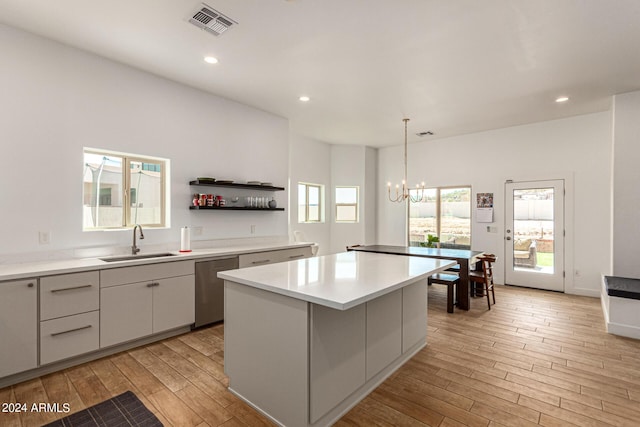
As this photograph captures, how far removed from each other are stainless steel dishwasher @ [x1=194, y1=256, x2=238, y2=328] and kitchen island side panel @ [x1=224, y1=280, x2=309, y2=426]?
4.41 ft

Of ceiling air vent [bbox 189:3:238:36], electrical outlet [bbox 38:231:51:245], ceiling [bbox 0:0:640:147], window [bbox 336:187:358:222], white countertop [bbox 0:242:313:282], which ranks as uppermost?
ceiling [bbox 0:0:640:147]

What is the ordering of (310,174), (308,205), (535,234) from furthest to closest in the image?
(308,205) → (310,174) → (535,234)

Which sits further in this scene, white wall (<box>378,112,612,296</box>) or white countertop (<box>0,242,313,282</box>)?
white wall (<box>378,112,612,296</box>)

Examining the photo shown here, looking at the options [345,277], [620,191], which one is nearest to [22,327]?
[345,277]

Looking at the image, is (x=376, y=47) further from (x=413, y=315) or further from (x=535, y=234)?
(x=535, y=234)

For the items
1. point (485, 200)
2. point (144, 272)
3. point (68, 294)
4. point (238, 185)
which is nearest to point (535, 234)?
point (485, 200)

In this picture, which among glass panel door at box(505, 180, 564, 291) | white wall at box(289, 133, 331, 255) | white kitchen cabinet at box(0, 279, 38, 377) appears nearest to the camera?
white kitchen cabinet at box(0, 279, 38, 377)

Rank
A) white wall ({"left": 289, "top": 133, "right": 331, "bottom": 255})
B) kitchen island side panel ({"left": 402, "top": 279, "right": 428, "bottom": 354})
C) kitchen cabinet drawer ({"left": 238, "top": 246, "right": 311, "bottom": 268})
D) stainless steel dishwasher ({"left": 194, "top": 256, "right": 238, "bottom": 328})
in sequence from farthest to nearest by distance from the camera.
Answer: white wall ({"left": 289, "top": 133, "right": 331, "bottom": 255})
kitchen cabinet drawer ({"left": 238, "top": 246, "right": 311, "bottom": 268})
stainless steel dishwasher ({"left": 194, "top": 256, "right": 238, "bottom": 328})
kitchen island side panel ({"left": 402, "top": 279, "right": 428, "bottom": 354})

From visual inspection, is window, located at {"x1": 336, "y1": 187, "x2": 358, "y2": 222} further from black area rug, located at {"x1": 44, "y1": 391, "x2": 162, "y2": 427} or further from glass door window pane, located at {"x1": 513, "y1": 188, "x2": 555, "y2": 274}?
black area rug, located at {"x1": 44, "y1": 391, "x2": 162, "y2": 427}

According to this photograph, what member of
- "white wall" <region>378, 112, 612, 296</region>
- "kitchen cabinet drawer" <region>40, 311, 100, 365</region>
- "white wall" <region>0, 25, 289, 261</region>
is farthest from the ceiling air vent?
"white wall" <region>378, 112, 612, 296</region>

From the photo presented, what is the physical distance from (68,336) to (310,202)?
4.90 meters

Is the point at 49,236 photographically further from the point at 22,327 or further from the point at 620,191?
the point at 620,191

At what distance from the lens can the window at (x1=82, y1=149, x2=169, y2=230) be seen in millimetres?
3264

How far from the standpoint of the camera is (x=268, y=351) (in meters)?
1.95
